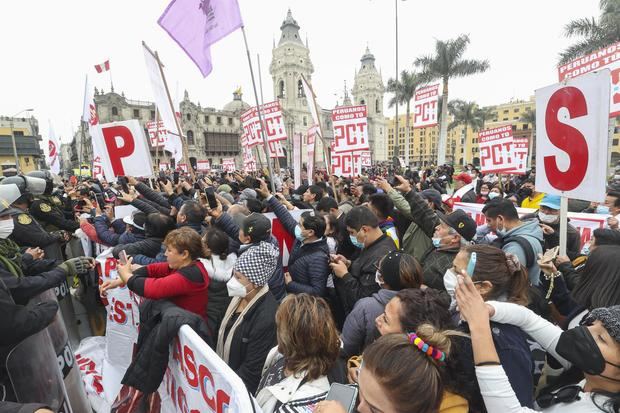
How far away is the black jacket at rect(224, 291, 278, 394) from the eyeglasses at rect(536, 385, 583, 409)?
1.45 metres

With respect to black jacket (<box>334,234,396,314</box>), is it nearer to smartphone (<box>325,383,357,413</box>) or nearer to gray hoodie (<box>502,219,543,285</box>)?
gray hoodie (<box>502,219,543,285</box>)

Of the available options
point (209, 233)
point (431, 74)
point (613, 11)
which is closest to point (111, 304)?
point (209, 233)

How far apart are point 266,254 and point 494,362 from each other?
4.90ft

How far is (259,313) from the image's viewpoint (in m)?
2.21

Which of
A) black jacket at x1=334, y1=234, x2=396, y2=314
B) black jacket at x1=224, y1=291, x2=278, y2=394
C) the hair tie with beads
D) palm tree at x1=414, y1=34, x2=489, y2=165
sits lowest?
black jacket at x1=224, y1=291, x2=278, y2=394

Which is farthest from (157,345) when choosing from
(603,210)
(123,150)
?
(603,210)

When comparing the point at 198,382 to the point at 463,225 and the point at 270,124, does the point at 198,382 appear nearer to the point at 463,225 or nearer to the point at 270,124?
the point at 463,225

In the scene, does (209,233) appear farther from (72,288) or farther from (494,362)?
(72,288)

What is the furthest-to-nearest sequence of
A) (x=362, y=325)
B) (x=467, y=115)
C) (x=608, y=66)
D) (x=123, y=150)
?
(x=467, y=115)
(x=608, y=66)
(x=123, y=150)
(x=362, y=325)

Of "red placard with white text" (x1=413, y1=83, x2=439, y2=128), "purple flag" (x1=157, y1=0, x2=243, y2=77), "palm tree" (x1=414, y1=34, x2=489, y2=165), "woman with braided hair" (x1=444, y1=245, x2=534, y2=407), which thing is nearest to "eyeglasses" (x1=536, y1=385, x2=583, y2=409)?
"woman with braided hair" (x1=444, y1=245, x2=534, y2=407)

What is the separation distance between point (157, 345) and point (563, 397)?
2092 mm

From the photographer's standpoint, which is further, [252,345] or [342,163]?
[342,163]

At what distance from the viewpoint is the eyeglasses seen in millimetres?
1399

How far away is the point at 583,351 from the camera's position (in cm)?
129
